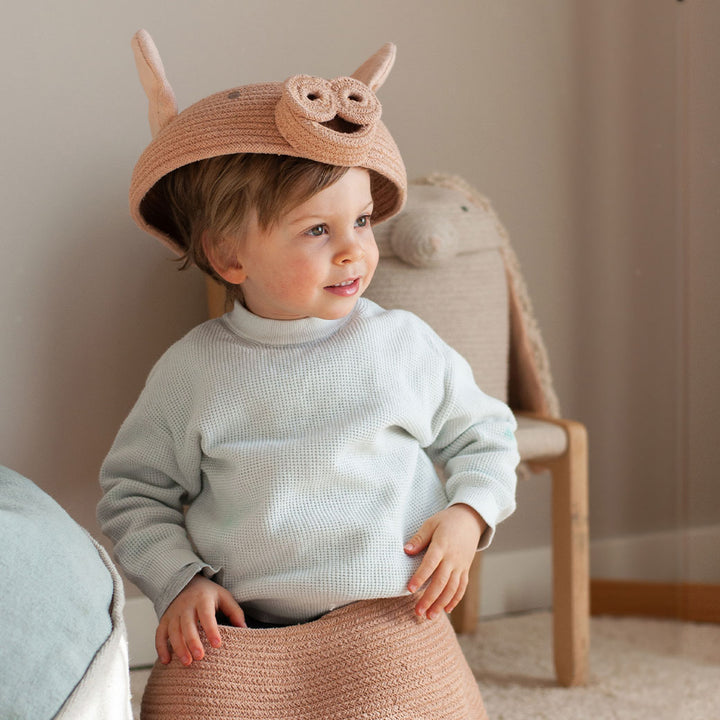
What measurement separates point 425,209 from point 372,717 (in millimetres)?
688

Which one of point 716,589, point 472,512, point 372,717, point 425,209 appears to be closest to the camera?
point 372,717

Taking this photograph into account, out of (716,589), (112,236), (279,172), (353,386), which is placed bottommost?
(716,589)

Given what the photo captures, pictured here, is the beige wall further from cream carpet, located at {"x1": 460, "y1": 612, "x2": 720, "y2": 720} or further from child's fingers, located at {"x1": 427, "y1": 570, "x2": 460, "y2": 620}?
child's fingers, located at {"x1": 427, "y1": 570, "x2": 460, "y2": 620}

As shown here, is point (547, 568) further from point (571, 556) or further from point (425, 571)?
point (425, 571)

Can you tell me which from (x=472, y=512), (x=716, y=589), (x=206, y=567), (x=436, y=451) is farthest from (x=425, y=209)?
(x=716, y=589)

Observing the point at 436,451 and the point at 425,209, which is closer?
the point at 436,451

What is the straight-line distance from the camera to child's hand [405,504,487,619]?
0.89m

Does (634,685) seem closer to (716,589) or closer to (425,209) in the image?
(716,589)

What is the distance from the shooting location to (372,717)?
832 millimetres

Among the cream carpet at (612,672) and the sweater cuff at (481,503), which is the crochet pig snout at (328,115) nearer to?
the sweater cuff at (481,503)

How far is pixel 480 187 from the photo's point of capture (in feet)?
5.03

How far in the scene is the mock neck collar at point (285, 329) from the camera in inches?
37.9

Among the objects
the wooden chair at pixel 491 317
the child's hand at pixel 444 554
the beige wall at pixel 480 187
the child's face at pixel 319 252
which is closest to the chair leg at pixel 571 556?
the wooden chair at pixel 491 317

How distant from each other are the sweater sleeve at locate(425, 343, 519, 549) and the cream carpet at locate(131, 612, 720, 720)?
445 mm
